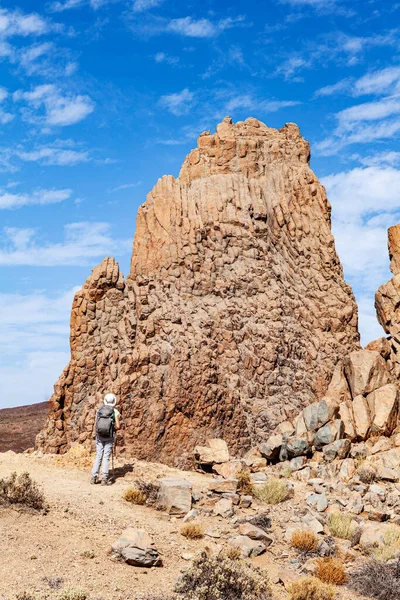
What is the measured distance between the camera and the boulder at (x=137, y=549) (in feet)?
31.4

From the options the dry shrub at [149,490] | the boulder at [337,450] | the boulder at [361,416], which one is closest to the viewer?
the dry shrub at [149,490]

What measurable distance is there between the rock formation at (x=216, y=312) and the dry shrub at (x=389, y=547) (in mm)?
8246

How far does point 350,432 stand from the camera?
59.8 feet

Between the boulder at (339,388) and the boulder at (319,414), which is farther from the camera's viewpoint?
the boulder at (339,388)

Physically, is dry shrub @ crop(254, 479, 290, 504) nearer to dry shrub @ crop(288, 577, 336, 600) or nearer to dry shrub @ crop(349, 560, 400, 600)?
dry shrub @ crop(349, 560, 400, 600)

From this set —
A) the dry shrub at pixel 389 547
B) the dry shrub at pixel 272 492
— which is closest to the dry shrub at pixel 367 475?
the dry shrub at pixel 272 492

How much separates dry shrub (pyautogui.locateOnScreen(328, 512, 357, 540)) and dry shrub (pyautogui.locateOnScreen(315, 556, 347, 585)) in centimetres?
158

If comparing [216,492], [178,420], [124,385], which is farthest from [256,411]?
[216,492]

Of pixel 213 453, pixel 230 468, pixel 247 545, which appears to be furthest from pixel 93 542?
pixel 213 453

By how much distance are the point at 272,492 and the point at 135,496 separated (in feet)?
11.4

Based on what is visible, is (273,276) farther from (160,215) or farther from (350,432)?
(350,432)

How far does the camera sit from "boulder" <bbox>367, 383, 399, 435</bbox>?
1831 centimetres

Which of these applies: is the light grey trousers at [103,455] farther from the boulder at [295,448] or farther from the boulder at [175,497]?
the boulder at [295,448]

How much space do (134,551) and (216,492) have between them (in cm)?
461
